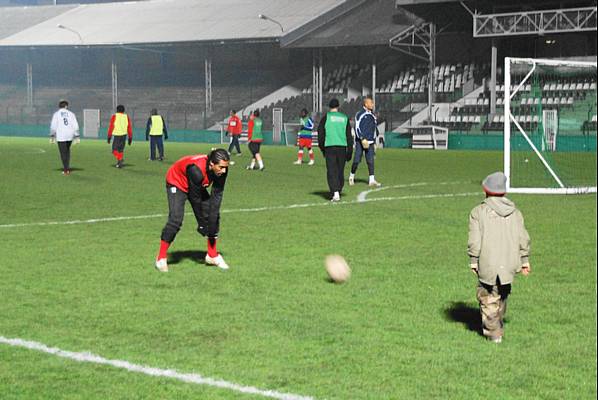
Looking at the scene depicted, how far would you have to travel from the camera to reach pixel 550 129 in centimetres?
3259

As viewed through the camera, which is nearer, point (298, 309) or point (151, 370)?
point (151, 370)

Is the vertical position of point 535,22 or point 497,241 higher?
point 535,22

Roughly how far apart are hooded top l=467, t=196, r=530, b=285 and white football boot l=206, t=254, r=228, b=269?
155 inches

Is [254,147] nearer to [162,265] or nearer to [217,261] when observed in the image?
[217,261]

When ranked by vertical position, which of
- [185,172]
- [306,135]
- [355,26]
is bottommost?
[306,135]

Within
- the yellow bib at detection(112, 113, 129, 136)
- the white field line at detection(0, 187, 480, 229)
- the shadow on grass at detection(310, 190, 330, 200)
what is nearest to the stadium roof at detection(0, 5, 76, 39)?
the yellow bib at detection(112, 113, 129, 136)

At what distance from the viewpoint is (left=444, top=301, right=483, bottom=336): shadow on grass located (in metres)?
7.84

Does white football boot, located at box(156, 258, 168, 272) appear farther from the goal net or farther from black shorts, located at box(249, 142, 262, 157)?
black shorts, located at box(249, 142, 262, 157)

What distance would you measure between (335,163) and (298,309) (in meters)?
9.72

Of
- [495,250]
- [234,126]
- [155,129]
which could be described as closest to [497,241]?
[495,250]

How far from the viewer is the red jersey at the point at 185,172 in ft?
33.2

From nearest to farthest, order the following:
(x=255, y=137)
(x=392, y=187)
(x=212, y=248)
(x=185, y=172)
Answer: (x=185, y=172)
(x=212, y=248)
(x=392, y=187)
(x=255, y=137)

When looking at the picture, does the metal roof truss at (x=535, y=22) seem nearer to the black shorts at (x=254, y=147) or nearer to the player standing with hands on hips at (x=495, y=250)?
the black shorts at (x=254, y=147)

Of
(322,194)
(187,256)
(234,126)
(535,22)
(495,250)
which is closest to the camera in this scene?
(495,250)
